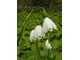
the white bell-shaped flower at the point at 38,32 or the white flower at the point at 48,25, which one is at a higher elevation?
the white flower at the point at 48,25

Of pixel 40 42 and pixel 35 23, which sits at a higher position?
pixel 35 23

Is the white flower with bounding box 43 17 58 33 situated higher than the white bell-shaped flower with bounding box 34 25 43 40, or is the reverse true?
the white flower with bounding box 43 17 58 33
